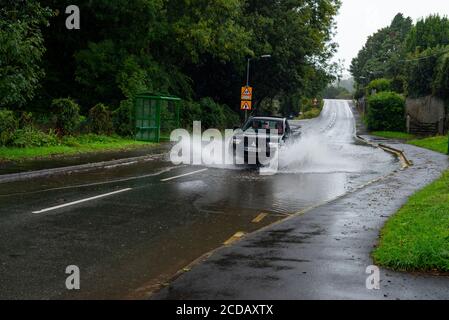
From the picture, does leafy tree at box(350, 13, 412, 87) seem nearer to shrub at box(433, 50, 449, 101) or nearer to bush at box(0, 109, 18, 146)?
shrub at box(433, 50, 449, 101)

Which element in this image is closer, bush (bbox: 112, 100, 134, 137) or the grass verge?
the grass verge

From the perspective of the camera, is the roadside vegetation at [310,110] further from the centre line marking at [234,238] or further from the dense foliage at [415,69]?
the centre line marking at [234,238]

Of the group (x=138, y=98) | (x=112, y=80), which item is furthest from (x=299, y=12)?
(x=138, y=98)

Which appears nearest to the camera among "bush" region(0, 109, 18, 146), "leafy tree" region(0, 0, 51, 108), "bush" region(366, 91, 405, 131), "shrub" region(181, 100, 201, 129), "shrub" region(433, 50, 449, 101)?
"leafy tree" region(0, 0, 51, 108)

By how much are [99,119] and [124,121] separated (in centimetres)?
215

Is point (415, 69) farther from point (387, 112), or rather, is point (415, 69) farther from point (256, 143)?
point (256, 143)

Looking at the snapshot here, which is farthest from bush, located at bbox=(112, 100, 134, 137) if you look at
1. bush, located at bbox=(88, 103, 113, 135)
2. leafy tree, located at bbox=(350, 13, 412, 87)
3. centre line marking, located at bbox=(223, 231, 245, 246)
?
leafy tree, located at bbox=(350, 13, 412, 87)

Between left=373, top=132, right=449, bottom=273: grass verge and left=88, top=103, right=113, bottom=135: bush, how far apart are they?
18.3 m

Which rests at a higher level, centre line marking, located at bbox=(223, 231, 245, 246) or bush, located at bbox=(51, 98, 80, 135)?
bush, located at bbox=(51, 98, 80, 135)

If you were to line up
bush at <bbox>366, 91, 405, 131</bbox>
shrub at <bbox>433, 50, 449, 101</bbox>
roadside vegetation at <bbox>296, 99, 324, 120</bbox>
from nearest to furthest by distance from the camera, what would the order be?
shrub at <bbox>433, 50, 449, 101</bbox> < bush at <bbox>366, 91, 405, 131</bbox> < roadside vegetation at <bbox>296, 99, 324, 120</bbox>

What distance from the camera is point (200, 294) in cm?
540

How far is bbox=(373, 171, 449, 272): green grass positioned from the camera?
21.1 feet

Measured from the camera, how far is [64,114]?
23000 millimetres

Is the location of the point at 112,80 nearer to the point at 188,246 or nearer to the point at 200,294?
the point at 188,246
